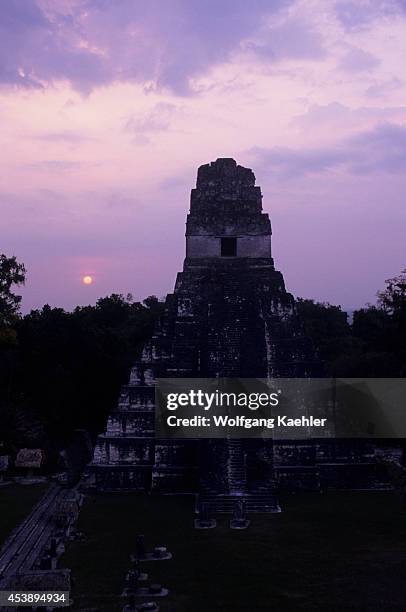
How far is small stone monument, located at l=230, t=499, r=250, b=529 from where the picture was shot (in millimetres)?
19328

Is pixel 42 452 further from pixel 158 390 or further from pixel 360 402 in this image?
pixel 360 402

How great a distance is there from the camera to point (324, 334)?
56344 millimetres

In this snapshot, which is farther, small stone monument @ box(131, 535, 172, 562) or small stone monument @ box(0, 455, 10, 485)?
small stone monument @ box(0, 455, 10, 485)

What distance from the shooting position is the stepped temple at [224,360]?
2334 cm

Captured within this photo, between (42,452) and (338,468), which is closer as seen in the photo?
(338,468)

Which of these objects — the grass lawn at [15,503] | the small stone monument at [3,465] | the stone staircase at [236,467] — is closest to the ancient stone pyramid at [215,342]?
the stone staircase at [236,467]

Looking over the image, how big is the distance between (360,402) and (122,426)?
Answer: 10332mm

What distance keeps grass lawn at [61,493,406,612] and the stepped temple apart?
1.82 metres

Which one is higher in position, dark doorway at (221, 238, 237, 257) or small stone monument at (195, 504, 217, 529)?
dark doorway at (221, 238, 237, 257)

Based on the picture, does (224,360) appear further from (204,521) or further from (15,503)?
(15,503)

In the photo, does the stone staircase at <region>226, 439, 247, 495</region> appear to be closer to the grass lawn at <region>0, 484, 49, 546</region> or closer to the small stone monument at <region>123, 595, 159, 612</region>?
the grass lawn at <region>0, 484, 49, 546</region>

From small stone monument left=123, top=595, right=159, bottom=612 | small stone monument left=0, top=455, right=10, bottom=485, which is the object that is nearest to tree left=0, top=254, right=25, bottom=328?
small stone monument left=0, top=455, right=10, bottom=485

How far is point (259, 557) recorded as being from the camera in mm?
16344

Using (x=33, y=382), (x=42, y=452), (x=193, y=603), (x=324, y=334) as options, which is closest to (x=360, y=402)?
(x=42, y=452)
